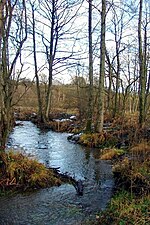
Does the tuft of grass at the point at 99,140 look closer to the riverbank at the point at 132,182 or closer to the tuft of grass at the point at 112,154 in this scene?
the tuft of grass at the point at 112,154

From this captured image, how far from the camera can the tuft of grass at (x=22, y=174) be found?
7160mm

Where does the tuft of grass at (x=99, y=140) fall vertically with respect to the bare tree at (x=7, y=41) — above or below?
below

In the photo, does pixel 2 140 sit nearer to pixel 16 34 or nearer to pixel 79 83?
pixel 16 34

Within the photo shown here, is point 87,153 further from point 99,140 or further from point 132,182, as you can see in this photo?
point 132,182

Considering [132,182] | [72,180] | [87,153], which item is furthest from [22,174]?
[87,153]

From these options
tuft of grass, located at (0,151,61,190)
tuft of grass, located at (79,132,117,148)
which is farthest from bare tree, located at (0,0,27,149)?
tuft of grass, located at (79,132,117,148)

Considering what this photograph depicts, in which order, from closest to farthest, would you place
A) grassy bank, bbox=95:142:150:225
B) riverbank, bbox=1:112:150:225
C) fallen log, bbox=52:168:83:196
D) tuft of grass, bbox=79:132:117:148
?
grassy bank, bbox=95:142:150:225, riverbank, bbox=1:112:150:225, fallen log, bbox=52:168:83:196, tuft of grass, bbox=79:132:117:148

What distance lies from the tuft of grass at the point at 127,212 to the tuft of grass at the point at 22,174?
209 centimetres

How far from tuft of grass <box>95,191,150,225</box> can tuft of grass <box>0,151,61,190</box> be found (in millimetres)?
2088

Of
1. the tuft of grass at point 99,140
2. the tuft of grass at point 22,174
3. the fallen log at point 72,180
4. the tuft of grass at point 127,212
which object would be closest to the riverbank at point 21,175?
the tuft of grass at point 22,174

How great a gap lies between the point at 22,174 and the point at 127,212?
9.91ft

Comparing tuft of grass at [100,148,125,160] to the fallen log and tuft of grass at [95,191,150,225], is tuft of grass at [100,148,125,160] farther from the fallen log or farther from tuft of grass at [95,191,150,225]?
tuft of grass at [95,191,150,225]

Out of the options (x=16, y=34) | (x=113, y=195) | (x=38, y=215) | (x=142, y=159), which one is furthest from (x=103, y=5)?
(x=38, y=215)

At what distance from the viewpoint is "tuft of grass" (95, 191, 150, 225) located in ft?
16.5
